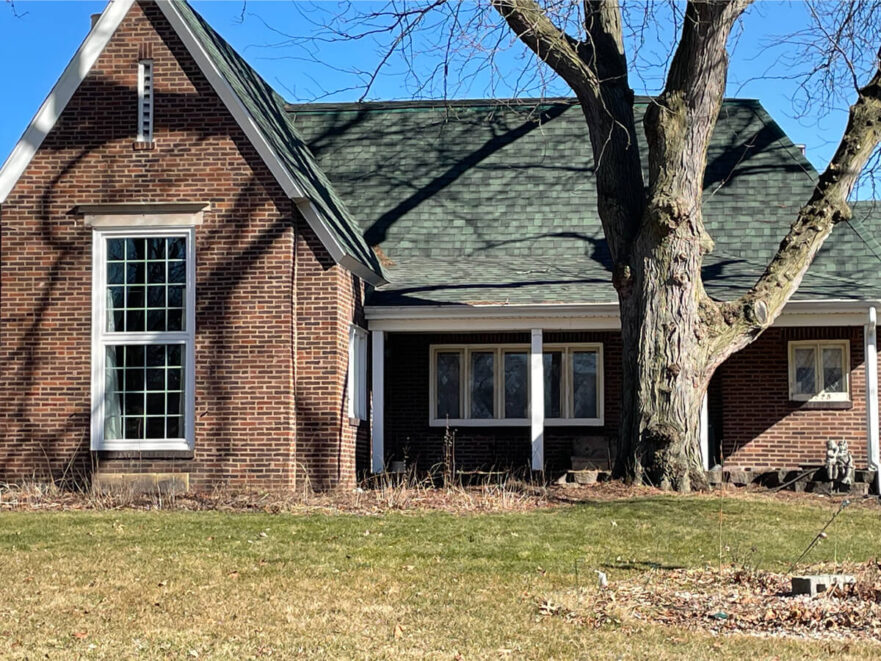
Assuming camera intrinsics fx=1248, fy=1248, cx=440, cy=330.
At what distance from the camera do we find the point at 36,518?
13086mm

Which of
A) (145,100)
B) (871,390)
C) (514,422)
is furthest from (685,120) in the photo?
(145,100)

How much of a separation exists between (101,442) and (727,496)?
7.88 m

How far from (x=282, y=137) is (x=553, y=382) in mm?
5797

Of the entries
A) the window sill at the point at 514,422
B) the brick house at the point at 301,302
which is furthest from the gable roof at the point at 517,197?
the window sill at the point at 514,422

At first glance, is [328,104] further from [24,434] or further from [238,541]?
[238,541]

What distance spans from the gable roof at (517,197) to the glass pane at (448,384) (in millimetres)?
1466

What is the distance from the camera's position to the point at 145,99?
54.2 ft

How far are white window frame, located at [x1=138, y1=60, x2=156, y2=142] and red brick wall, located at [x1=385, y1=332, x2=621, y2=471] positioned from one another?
5463 mm

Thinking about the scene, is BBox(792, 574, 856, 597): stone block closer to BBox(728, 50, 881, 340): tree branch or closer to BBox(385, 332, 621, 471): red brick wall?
BBox(728, 50, 881, 340): tree branch

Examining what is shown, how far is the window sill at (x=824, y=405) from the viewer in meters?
19.3

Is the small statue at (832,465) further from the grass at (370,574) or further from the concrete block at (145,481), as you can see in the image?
the concrete block at (145,481)

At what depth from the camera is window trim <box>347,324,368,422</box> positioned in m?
17.3

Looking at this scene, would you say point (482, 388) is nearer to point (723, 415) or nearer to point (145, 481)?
point (723, 415)

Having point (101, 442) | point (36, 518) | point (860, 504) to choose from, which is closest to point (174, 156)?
point (101, 442)
